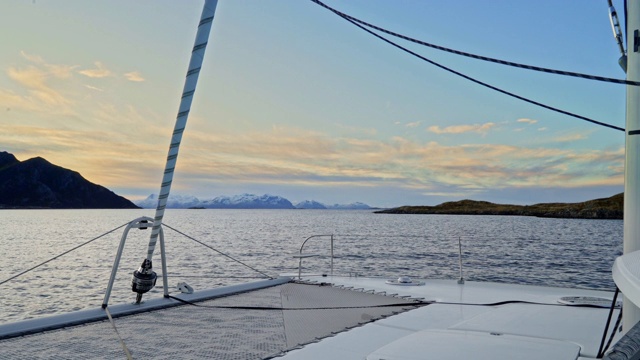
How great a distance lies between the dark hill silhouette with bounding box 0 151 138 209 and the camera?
136 m

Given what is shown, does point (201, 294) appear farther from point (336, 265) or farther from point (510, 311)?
point (336, 265)

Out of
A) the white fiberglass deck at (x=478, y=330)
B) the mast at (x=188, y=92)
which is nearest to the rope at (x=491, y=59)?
the mast at (x=188, y=92)

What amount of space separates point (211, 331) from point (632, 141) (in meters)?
3.56

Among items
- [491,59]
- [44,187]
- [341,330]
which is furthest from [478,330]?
[44,187]

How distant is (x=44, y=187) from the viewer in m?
146

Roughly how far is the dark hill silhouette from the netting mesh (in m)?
139

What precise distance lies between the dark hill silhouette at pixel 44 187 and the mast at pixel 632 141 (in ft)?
467

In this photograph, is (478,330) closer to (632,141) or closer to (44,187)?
(632,141)

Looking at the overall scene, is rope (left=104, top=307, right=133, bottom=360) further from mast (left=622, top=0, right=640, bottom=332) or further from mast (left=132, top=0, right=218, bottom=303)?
mast (left=622, top=0, right=640, bottom=332)

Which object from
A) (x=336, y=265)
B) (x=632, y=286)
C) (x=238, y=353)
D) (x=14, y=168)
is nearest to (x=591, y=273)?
(x=336, y=265)

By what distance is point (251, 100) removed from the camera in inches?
497

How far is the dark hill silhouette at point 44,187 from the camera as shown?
135750 mm

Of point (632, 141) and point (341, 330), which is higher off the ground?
point (632, 141)

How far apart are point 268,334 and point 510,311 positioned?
8.86ft
